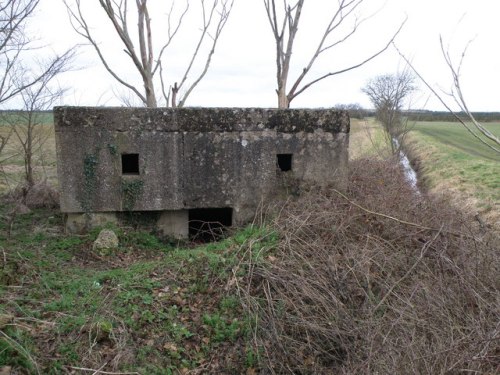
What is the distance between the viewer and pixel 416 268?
16.1ft

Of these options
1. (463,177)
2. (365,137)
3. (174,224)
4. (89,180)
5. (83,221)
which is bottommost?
(463,177)

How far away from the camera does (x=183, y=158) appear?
6.16 m

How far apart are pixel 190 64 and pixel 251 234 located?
774 cm

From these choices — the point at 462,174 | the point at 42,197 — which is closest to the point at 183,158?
the point at 42,197

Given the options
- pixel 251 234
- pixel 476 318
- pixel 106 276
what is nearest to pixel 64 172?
pixel 106 276

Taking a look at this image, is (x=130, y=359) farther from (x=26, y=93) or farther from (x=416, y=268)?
(x=26, y=93)

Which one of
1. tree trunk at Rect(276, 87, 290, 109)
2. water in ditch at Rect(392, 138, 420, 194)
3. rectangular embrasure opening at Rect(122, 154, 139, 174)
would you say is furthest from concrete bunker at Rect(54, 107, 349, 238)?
water in ditch at Rect(392, 138, 420, 194)

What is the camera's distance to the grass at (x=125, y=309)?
3.58 m

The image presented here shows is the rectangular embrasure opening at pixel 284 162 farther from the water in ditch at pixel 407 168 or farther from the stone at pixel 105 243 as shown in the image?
the water in ditch at pixel 407 168

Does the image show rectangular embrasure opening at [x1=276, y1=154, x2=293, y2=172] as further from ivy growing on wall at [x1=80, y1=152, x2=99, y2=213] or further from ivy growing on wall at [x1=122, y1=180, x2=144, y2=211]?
ivy growing on wall at [x1=80, y1=152, x2=99, y2=213]

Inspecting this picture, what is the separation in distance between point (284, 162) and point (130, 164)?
228cm

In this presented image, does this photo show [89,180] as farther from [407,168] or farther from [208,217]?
[407,168]

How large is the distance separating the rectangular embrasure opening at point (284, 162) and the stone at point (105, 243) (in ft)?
8.43

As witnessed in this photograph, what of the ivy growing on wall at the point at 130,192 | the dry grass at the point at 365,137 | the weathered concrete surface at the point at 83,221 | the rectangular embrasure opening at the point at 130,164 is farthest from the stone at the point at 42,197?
the dry grass at the point at 365,137
